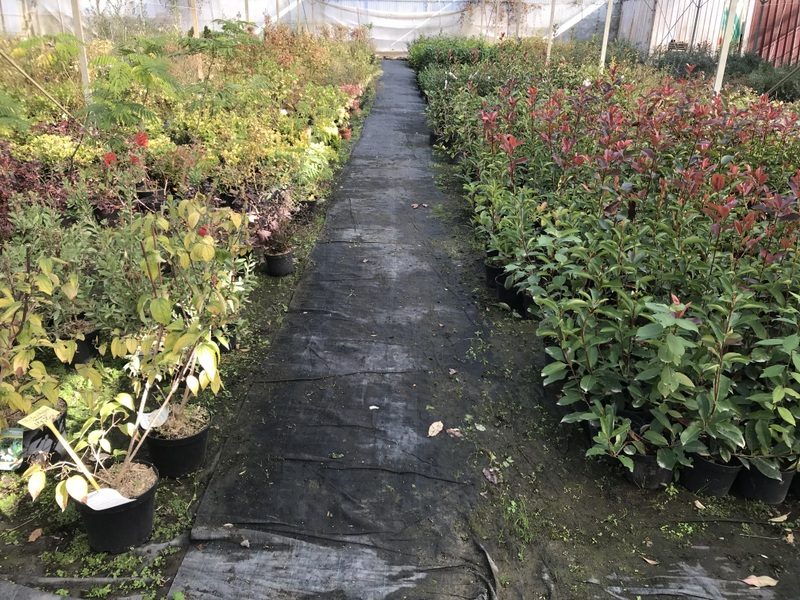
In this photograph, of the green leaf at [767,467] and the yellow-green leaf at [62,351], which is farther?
the green leaf at [767,467]

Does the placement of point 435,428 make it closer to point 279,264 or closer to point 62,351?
point 62,351

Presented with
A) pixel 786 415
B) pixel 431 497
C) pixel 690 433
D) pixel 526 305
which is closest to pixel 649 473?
pixel 690 433

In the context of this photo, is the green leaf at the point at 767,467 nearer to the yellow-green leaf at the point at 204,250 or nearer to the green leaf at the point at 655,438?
the green leaf at the point at 655,438

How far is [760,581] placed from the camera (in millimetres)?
1961

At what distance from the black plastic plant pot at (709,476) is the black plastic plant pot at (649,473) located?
0.08 m

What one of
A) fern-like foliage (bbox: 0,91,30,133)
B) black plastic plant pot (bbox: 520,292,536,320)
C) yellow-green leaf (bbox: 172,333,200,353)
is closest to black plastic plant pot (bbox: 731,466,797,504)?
black plastic plant pot (bbox: 520,292,536,320)

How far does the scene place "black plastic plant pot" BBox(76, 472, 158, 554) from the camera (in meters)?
1.91

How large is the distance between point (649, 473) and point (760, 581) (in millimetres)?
501

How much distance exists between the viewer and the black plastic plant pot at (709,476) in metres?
2.26

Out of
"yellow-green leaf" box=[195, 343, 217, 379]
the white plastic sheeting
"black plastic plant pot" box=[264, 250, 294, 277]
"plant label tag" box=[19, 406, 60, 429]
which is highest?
the white plastic sheeting

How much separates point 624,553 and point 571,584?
26 centimetres

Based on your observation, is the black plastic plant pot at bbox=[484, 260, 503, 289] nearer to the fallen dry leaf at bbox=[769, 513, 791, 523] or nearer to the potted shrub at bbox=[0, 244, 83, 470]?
the fallen dry leaf at bbox=[769, 513, 791, 523]

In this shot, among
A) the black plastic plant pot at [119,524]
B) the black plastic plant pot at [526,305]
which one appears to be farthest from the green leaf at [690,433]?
the black plastic plant pot at [119,524]

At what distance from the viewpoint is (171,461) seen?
2307 millimetres
